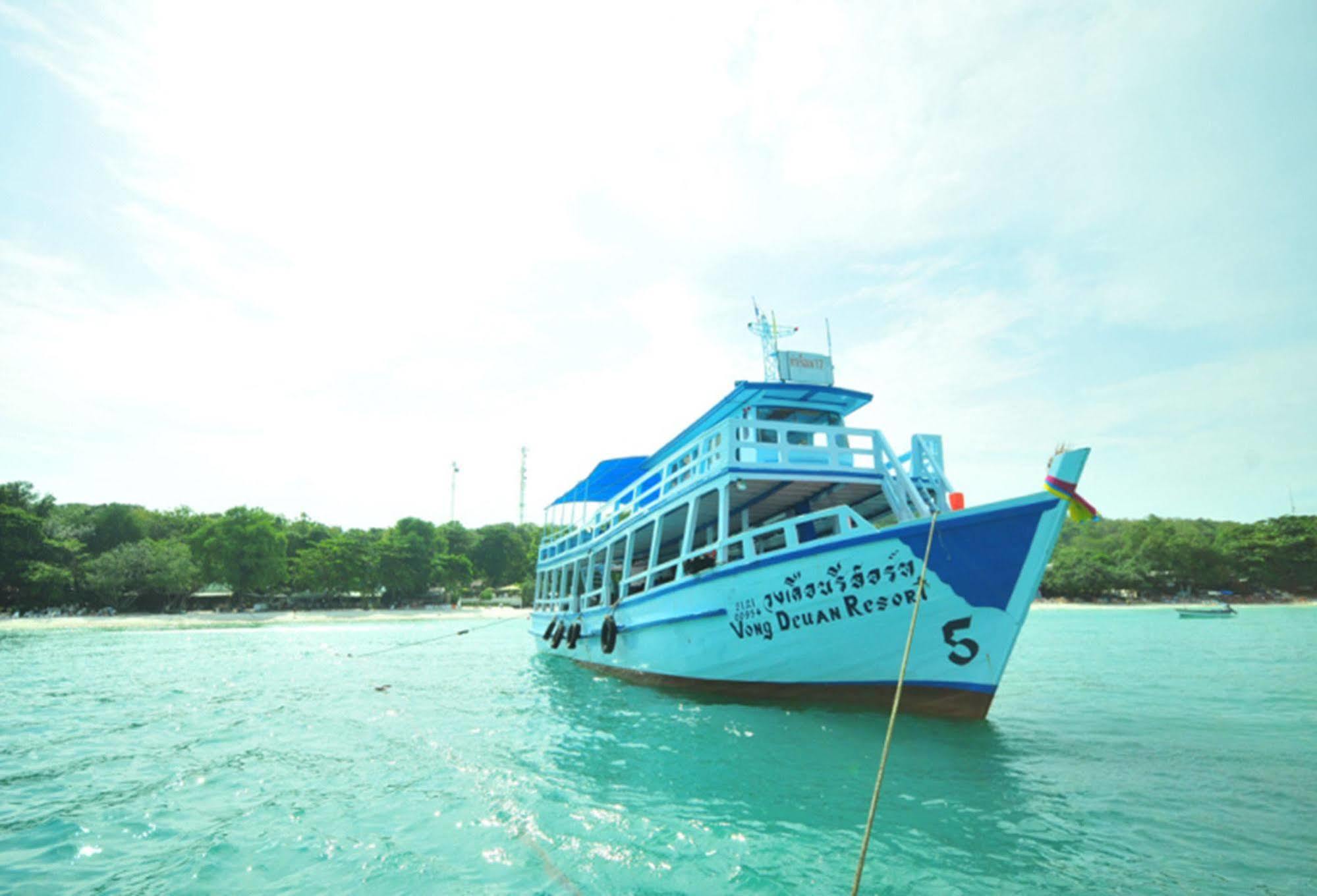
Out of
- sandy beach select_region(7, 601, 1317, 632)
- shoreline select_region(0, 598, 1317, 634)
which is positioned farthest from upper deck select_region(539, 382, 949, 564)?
sandy beach select_region(7, 601, 1317, 632)

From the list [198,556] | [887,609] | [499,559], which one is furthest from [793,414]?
[499,559]

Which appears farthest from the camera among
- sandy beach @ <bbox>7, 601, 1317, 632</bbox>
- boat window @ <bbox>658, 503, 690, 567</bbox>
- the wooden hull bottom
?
sandy beach @ <bbox>7, 601, 1317, 632</bbox>

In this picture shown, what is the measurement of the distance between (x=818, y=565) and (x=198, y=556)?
71.6m

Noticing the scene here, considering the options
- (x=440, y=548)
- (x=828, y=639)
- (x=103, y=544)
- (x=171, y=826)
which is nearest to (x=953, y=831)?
(x=828, y=639)

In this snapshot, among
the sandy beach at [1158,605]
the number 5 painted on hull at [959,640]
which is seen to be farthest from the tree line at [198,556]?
the sandy beach at [1158,605]

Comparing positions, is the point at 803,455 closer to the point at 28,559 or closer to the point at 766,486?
the point at 766,486

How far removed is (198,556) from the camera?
62.9 metres

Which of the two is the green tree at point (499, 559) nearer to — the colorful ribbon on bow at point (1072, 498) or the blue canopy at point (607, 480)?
the blue canopy at point (607, 480)

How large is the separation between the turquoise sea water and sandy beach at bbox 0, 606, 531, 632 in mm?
42163

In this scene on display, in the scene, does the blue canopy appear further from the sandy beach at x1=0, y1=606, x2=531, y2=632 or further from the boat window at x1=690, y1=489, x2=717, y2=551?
the sandy beach at x1=0, y1=606, x2=531, y2=632

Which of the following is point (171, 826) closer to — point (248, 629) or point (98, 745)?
point (98, 745)

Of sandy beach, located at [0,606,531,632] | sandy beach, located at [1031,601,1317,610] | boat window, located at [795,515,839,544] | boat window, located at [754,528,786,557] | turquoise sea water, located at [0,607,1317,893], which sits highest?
boat window, located at [795,515,839,544]

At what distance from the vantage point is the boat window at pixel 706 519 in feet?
45.2

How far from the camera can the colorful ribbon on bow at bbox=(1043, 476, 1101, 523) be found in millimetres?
8602
